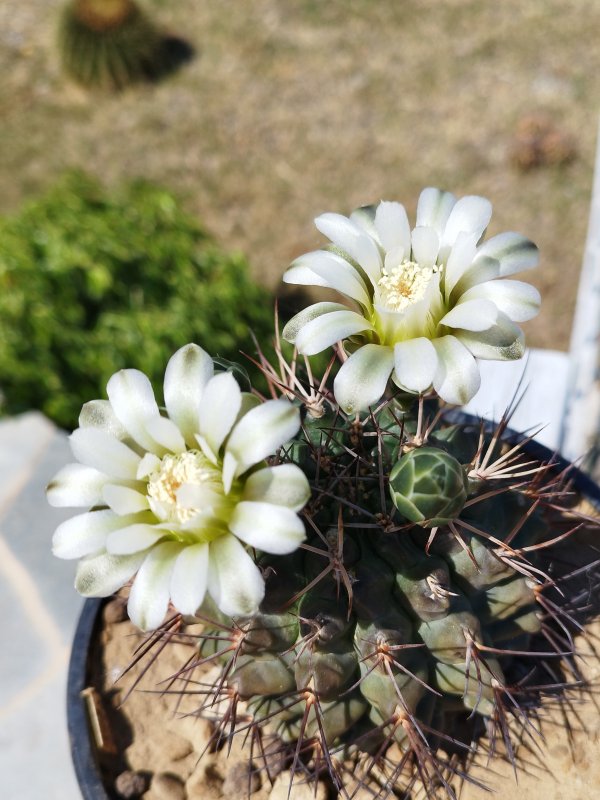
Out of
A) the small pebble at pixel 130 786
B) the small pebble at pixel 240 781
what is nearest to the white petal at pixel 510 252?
the small pebble at pixel 240 781

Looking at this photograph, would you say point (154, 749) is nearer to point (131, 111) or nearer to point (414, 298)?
point (414, 298)

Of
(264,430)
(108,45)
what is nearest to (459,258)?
(264,430)

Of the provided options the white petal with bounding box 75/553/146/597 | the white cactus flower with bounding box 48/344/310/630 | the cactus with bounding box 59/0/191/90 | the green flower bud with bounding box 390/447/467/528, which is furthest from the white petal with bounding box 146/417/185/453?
the cactus with bounding box 59/0/191/90

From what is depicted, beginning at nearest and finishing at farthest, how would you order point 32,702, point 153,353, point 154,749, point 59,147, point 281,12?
1. point 154,749
2. point 32,702
3. point 153,353
4. point 59,147
5. point 281,12

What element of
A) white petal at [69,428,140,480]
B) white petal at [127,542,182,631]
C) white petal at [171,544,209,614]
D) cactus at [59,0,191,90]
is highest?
cactus at [59,0,191,90]

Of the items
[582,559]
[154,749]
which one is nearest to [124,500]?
[154,749]

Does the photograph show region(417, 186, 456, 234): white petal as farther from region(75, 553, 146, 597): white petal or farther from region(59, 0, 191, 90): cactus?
region(59, 0, 191, 90): cactus
